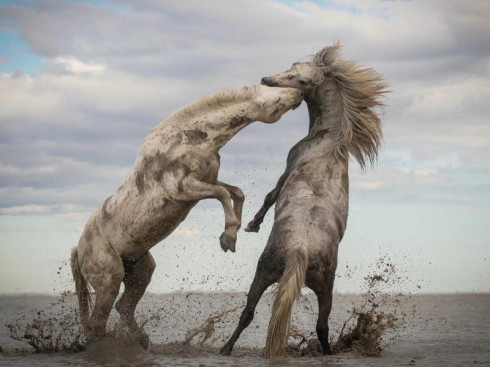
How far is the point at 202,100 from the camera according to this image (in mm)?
7680

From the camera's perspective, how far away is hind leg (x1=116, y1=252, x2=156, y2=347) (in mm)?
8117

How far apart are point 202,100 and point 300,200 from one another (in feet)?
5.15

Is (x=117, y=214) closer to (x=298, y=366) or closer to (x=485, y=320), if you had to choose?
(x=298, y=366)

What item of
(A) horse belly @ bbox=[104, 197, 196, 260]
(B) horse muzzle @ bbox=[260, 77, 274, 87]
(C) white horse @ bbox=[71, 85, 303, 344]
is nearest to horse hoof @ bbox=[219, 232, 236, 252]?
(C) white horse @ bbox=[71, 85, 303, 344]

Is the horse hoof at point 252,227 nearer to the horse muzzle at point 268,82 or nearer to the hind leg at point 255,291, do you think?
the hind leg at point 255,291

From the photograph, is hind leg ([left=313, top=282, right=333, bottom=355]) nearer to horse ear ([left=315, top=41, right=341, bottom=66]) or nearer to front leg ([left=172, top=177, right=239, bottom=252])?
front leg ([left=172, top=177, right=239, bottom=252])

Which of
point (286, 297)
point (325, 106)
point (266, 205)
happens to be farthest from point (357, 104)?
point (286, 297)

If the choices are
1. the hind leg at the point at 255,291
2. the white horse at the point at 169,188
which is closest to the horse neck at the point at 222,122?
the white horse at the point at 169,188

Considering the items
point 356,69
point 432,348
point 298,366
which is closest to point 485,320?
point 432,348

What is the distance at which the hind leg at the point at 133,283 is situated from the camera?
8.12 m

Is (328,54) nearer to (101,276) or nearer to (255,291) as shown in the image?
(255,291)

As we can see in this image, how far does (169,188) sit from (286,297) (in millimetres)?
1737

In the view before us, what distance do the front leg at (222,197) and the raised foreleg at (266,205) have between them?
0.95 m

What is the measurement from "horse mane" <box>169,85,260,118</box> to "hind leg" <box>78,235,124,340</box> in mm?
A: 1675
